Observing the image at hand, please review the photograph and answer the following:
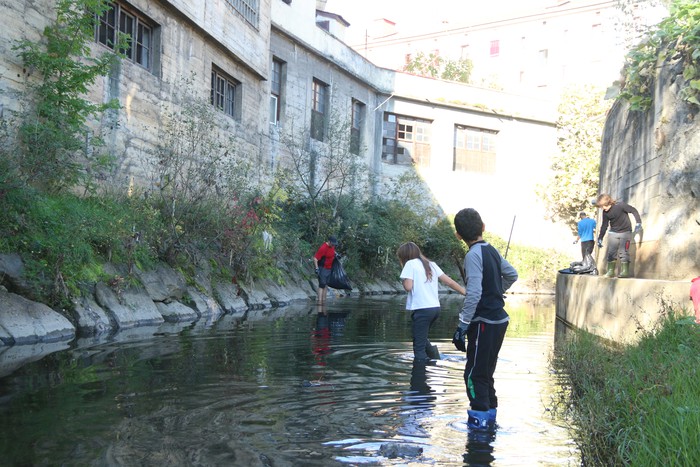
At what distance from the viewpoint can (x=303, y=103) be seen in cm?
2872

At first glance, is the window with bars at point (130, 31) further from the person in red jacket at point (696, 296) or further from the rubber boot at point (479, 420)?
the rubber boot at point (479, 420)

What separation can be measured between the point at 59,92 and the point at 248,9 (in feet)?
34.8

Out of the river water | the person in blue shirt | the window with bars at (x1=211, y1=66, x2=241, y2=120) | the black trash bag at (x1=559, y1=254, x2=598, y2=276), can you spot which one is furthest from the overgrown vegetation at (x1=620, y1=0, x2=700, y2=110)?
the window with bars at (x1=211, y1=66, x2=241, y2=120)

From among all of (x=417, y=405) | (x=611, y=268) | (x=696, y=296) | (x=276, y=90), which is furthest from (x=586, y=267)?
(x=276, y=90)

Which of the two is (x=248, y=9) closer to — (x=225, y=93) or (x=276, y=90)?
(x=225, y=93)

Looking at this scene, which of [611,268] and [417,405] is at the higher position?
[611,268]

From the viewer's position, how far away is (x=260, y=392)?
23.1ft

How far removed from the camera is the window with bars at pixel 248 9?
2275cm

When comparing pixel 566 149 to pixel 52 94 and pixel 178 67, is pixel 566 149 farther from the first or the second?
pixel 52 94

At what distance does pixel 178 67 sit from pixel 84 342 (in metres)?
10.9

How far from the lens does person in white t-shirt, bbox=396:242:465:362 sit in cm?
925

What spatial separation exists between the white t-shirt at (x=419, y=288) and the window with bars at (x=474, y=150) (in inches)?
1127

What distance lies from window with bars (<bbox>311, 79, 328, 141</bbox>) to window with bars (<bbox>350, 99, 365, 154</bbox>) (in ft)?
9.02

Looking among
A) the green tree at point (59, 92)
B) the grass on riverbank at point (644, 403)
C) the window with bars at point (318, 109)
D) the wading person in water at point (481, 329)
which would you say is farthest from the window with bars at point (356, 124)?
the wading person in water at point (481, 329)
